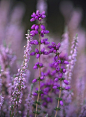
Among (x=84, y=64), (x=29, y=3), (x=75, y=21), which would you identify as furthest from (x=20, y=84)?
(x=29, y=3)

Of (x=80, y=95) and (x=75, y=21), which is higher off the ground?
(x=75, y=21)

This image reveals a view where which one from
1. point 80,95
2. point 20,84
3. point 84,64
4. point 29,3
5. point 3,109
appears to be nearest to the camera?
point 20,84

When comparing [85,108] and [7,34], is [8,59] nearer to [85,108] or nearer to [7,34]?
[85,108]

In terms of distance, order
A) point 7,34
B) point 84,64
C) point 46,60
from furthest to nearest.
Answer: point 7,34
point 84,64
point 46,60

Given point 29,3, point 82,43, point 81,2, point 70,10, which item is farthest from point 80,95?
point 81,2

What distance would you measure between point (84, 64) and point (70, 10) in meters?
1.45

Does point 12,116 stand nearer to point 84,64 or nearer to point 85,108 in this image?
point 85,108

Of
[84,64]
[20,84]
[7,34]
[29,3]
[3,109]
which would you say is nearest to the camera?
[20,84]

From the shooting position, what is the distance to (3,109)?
102 cm

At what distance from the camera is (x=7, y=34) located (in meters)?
1.82

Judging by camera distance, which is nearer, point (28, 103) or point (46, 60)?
point (28, 103)

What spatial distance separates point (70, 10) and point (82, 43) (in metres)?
0.84

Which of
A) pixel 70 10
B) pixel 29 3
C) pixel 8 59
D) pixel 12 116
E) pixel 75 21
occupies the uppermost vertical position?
pixel 29 3

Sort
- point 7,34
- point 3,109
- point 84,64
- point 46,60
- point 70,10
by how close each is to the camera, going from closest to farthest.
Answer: point 3,109, point 46,60, point 84,64, point 7,34, point 70,10
